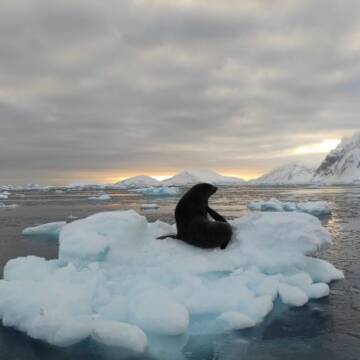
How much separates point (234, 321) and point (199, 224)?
8.12 feet

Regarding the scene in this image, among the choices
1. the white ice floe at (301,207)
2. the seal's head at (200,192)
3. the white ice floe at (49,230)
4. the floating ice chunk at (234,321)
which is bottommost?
the floating ice chunk at (234,321)

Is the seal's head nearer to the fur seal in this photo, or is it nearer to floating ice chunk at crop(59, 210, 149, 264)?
the fur seal

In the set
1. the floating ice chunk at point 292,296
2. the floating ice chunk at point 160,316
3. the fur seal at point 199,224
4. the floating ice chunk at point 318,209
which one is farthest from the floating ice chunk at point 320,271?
the floating ice chunk at point 318,209

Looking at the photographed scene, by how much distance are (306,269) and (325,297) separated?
2.95ft

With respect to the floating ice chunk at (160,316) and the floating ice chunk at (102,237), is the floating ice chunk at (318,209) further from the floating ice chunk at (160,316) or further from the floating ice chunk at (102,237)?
the floating ice chunk at (160,316)

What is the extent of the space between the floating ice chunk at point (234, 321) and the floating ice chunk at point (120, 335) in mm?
1197

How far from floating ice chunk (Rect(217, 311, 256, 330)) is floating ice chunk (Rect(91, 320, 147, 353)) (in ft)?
3.93

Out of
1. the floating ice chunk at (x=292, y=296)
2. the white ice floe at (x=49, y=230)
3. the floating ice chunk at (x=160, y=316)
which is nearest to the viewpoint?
the floating ice chunk at (x=160, y=316)

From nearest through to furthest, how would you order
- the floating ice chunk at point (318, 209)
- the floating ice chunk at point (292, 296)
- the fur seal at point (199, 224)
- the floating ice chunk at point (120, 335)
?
the floating ice chunk at point (120, 335), the floating ice chunk at point (292, 296), the fur seal at point (199, 224), the floating ice chunk at point (318, 209)

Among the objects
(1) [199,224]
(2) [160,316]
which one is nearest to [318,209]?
(1) [199,224]

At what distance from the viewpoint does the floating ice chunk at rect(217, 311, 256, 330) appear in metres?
6.36

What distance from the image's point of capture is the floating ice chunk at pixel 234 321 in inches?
250

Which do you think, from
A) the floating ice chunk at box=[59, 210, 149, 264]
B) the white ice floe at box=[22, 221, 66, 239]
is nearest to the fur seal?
the floating ice chunk at box=[59, 210, 149, 264]

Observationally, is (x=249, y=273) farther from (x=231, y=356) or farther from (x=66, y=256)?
(x=66, y=256)
